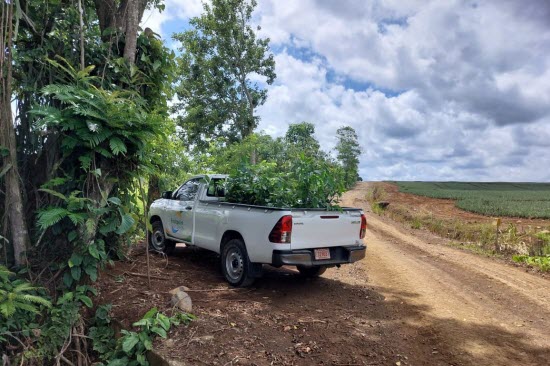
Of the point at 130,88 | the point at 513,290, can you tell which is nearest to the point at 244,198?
the point at 130,88

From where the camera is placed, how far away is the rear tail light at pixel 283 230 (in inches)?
226

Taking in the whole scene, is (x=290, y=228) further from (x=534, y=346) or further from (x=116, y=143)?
(x=534, y=346)

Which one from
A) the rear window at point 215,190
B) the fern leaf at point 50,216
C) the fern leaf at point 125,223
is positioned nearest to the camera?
the fern leaf at point 50,216

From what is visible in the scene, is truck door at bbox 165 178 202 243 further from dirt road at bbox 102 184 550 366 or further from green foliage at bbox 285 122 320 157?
green foliage at bbox 285 122 320 157

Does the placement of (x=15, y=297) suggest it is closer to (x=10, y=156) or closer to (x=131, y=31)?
(x=10, y=156)

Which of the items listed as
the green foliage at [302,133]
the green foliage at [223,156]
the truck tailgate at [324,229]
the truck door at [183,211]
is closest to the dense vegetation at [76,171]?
the truck tailgate at [324,229]

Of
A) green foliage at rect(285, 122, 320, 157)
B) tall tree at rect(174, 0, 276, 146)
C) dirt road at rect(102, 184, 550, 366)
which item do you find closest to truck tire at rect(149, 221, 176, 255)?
dirt road at rect(102, 184, 550, 366)

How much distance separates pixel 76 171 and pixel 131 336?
2387 millimetres

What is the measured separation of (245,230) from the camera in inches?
247

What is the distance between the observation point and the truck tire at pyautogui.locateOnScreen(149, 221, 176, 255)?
8.62 meters

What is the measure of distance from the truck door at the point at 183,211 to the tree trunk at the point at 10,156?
3.03 m

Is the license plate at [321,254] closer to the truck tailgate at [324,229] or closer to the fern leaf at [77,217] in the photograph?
the truck tailgate at [324,229]

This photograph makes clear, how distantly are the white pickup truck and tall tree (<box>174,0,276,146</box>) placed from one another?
19996mm

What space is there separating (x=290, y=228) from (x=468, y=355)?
2.71 meters
